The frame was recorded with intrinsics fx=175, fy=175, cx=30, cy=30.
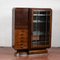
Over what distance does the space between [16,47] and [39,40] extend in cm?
28

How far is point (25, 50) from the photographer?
2.01 meters

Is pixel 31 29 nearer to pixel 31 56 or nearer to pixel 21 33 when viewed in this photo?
pixel 21 33

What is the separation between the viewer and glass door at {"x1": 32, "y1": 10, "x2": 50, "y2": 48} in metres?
1.98

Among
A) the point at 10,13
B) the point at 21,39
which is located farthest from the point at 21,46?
the point at 10,13

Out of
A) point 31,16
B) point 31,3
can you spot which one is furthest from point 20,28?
point 31,3

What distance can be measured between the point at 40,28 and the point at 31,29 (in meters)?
0.12

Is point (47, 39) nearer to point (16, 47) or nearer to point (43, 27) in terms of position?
point (43, 27)

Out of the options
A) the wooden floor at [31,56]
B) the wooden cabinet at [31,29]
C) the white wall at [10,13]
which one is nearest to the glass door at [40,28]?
the wooden cabinet at [31,29]

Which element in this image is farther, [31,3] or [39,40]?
[31,3]

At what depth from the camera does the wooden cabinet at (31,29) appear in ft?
6.30

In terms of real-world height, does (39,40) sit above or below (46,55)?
above

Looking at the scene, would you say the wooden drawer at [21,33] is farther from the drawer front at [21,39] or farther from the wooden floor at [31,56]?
the wooden floor at [31,56]

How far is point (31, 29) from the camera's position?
195 centimetres

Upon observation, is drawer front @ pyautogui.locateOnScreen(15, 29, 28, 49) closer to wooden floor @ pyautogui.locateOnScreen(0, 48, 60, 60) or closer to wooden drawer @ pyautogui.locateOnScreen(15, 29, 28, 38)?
wooden drawer @ pyautogui.locateOnScreen(15, 29, 28, 38)
